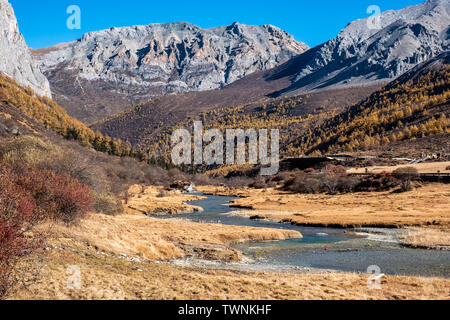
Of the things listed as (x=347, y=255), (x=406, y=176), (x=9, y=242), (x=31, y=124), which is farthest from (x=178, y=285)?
(x=31, y=124)

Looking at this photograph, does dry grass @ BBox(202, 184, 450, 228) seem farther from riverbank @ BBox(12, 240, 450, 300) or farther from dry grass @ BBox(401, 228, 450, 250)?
riverbank @ BBox(12, 240, 450, 300)

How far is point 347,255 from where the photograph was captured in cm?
3222

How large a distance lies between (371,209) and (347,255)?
103 ft

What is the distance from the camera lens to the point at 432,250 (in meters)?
32.5

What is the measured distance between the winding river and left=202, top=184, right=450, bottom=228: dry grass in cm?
521

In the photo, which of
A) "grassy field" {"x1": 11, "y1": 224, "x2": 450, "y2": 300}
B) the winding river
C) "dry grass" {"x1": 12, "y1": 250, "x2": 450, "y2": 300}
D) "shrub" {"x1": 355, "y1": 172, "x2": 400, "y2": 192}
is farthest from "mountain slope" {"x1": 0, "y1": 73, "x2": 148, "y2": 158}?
"shrub" {"x1": 355, "y1": 172, "x2": 400, "y2": 192}

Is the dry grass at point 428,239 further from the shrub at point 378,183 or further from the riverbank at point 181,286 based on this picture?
the shrub at point 378,183

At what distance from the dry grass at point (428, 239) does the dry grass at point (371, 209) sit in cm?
351

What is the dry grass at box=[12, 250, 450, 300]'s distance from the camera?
15.0m

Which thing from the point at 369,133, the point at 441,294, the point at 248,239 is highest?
the point at 369,133

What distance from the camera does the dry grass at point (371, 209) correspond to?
48.5 m

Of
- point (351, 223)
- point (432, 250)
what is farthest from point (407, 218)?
point (432, 250)
